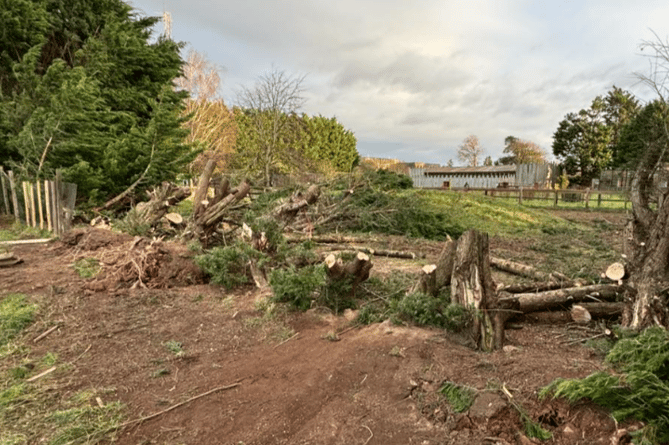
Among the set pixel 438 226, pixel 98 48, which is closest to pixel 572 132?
pixel 438 226

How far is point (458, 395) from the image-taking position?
2748 mm

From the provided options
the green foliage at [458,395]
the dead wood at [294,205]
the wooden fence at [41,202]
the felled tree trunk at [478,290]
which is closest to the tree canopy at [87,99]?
the wooden fence at [41,202]

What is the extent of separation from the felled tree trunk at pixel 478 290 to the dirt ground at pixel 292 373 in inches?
7.3

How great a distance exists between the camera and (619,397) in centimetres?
233

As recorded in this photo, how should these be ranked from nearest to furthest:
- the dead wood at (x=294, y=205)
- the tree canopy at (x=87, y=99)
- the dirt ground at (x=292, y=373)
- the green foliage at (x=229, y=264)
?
1. the dirt ground at (x=292, y=373)
2. the green foliage at (x=229, y=264)
3. the dead wood at (x=294, y=205)
4. the tree canopy at (x=87, y=99)

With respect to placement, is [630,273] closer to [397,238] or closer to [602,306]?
[602,306]

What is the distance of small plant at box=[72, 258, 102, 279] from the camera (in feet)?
20.3

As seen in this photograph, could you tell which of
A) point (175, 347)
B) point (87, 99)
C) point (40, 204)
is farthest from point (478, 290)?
point (87, 99)

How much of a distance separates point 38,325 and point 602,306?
615 centimetres

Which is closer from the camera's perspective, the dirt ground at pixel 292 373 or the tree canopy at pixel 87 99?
the dirt ground at pixel 292 373

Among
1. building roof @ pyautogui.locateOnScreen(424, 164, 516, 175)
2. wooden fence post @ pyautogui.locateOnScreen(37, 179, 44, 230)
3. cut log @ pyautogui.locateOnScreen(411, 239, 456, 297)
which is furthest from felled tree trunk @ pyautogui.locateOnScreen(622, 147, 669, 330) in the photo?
building roof @ pyautogui.locateOnScreen(424, 164, 516, 175)

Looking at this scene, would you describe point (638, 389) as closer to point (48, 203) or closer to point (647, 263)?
point (647, 263)

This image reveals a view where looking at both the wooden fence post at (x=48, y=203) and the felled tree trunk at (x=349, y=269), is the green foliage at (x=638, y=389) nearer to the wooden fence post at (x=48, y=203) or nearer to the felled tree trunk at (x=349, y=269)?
the felled tree trunk at (x=349, y=269)

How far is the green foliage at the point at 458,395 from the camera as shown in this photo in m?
2.64
